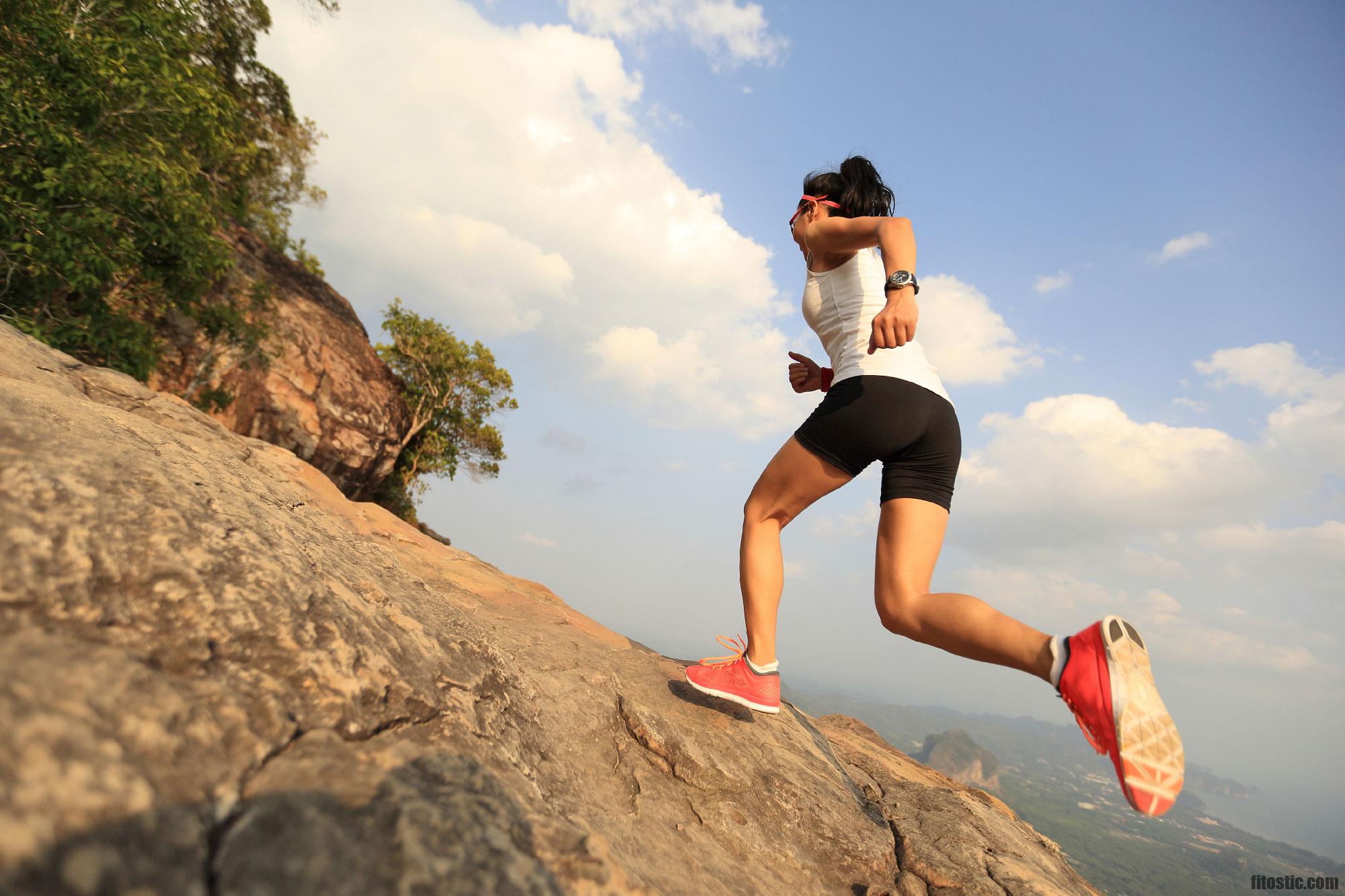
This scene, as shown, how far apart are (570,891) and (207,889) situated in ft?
2.21

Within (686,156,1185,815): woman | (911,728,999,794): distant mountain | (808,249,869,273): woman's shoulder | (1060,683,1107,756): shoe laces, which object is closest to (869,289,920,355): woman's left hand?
(686,156,1185,815): woman

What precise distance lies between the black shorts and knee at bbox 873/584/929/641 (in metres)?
0.40

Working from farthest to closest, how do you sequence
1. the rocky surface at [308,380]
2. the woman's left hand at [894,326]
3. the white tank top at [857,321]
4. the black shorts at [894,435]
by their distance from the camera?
the rocky surface at [308,380] → the white tank top at [857,321] → the black shorts at [894,435] → the woman's left hand at [894,326]

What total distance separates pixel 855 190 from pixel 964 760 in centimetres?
17763

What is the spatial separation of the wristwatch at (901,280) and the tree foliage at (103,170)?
8.93m

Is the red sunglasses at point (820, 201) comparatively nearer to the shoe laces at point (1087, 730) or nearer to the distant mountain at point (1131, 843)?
the shoe laces at point (1087, 730)

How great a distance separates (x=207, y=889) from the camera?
37.0 inches

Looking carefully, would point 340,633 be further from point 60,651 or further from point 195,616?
point 60,651

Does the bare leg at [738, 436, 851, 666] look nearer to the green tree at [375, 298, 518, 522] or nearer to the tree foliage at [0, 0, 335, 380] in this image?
the tree foliage at [0, 0, 335, 380]

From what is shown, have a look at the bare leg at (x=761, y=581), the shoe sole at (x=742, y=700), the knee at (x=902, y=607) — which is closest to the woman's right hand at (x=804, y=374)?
the bare leg at (x=761, y=581)

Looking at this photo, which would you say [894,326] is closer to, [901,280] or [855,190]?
[901,280]

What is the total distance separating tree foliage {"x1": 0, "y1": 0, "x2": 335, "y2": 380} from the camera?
6613 millimetres

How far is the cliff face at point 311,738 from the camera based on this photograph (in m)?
1.00

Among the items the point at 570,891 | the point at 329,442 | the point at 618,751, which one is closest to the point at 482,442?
the point at 329,442
